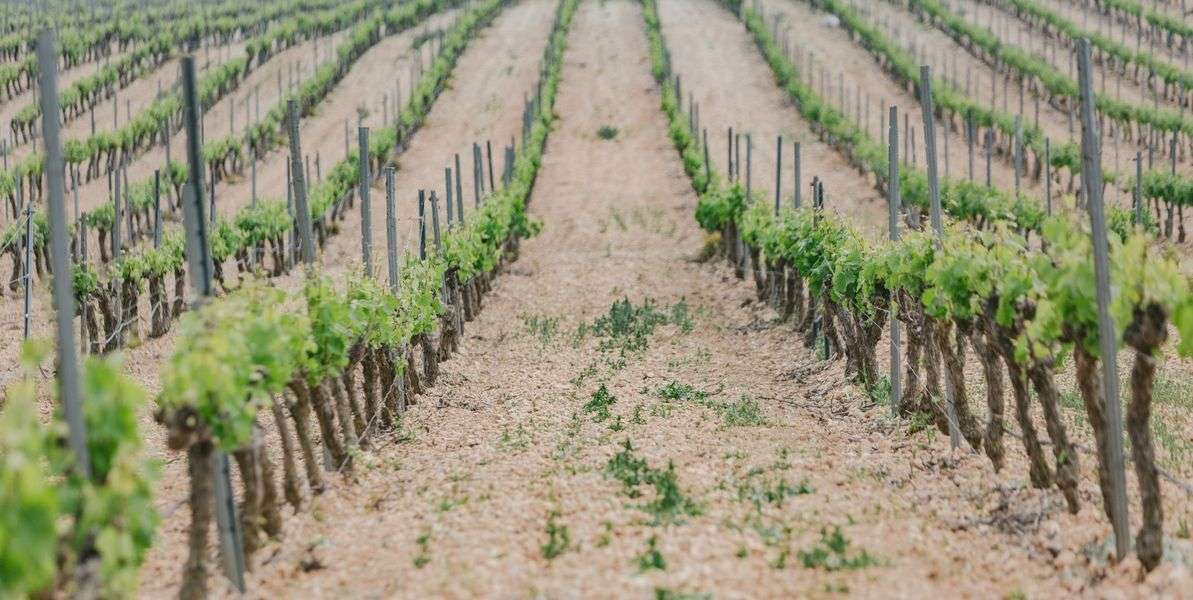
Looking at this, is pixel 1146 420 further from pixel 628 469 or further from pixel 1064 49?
pixel 1064 49

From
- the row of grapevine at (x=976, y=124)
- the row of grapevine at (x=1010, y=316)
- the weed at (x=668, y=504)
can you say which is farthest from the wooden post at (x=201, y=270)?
the row of grapevine at (x=976, y=124)

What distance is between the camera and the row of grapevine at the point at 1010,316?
671 centimetres

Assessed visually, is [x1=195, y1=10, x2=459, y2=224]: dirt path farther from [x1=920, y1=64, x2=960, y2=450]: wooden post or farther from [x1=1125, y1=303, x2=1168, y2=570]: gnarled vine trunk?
[x1=1125, y1=303, x2=1168, y2=570]: gnarled vine trunk

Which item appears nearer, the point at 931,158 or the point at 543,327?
the point at 931,158

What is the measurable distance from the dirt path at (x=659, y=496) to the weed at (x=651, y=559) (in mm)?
19

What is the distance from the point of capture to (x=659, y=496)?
8.61 m

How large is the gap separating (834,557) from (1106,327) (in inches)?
85.0

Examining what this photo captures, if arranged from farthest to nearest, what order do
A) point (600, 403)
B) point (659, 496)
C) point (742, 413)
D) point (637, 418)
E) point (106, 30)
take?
point (106, 30), point (600, 403), point (742, 413), point (637, 418), point (659, 496)

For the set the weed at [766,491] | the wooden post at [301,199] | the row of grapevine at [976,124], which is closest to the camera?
the weed at [766,491]

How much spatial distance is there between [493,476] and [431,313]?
4.32 m

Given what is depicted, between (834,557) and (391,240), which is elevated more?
(391,240)

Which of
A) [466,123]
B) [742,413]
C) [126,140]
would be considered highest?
[742,413]

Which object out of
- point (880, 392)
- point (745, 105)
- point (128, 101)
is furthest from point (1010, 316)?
point (128, 101)

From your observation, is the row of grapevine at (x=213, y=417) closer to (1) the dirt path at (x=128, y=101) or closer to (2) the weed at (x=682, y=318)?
(2) the weed at (x=682, y=318)
